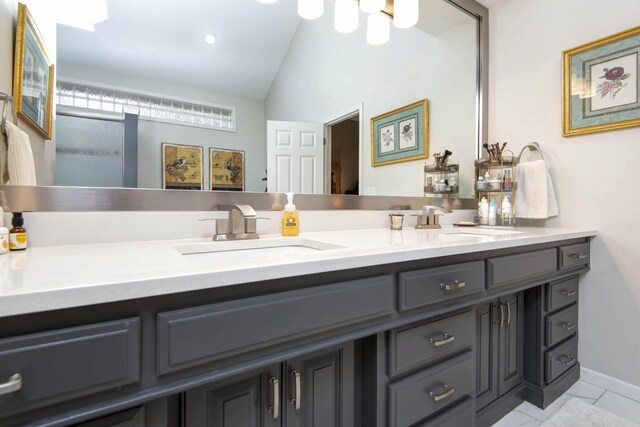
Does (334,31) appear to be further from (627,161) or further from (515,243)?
(627,161)

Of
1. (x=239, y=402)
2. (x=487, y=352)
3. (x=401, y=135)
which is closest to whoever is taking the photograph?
(x=239, y=402)

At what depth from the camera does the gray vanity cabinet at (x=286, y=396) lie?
0.68 metres

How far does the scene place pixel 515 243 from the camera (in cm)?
109

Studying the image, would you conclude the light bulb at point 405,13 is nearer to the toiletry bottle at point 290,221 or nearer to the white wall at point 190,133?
the white wall at point 190,133

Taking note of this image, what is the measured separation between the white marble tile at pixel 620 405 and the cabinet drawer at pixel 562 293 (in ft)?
1.49

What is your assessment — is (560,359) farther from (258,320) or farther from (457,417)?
(258,320)

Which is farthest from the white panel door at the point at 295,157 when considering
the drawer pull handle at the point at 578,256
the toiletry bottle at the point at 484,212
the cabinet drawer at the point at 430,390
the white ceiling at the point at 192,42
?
the drawer pull handle at the point at 578,256

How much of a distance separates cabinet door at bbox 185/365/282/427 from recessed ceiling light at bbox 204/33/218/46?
109 centimetres

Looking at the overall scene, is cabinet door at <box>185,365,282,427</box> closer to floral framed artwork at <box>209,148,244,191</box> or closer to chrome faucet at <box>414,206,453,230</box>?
floral framed artwork at <box>209,148,244,191</box>

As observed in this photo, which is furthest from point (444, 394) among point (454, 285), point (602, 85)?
point (602, 85)

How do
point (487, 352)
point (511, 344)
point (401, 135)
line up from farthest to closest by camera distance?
1. point (401, 135)
2. point (511, 344)
3. point (487, 352)

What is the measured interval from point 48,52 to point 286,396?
116 centimetres

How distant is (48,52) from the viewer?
897mm

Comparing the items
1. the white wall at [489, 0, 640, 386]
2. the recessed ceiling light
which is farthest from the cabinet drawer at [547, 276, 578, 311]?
the recessed ceiling light
